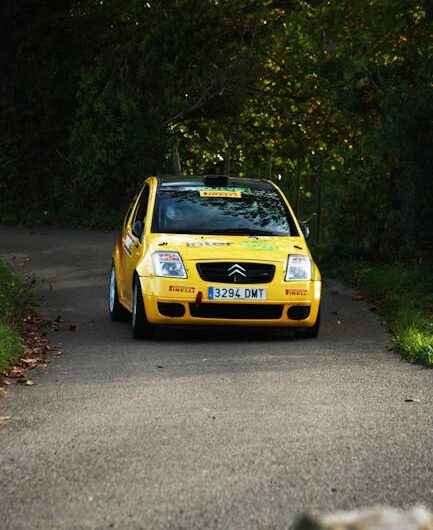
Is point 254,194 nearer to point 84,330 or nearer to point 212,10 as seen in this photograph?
point 84,330

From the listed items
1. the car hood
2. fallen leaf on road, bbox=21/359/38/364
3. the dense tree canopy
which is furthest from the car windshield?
the dense tree canopy

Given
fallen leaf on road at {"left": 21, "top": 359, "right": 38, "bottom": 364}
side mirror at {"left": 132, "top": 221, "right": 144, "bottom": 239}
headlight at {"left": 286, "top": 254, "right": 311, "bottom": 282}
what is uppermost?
side mirror at {"left": 132, "top": 221, "right": 144, "bottom": 239}

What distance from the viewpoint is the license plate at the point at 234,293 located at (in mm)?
13711

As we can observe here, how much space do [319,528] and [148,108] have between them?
28543 millimetres

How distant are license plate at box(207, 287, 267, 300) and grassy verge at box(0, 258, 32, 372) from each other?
1.93m

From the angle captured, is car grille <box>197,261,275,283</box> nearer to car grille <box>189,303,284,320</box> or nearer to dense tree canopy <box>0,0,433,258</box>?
car grille <box>189,303,284,320</box>

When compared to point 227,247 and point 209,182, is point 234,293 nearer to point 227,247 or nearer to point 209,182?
point 227,247

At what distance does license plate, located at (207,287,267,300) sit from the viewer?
45.0 ft

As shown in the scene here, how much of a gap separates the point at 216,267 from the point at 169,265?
0.47 metres

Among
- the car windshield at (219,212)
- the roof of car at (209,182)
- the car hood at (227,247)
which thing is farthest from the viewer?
the roof of car at (209,182)

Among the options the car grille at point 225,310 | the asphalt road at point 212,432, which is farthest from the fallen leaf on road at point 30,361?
the car grille at point 225,310

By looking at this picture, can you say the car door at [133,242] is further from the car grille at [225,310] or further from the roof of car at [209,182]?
the car grille at [225,310]

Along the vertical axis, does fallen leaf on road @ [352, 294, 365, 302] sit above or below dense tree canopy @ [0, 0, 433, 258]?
below

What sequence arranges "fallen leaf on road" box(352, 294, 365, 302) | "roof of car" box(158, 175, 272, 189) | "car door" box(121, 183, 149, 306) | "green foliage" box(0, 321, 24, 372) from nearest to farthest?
1. "green foliage" box(0, 321, 24, 372)
2. "car door" box(121, 183, 149, 306)
3. "roof of car" box(158, 175, 272, 189)
4. "fallen leaf on road" box(352, 294, 365, 302)
